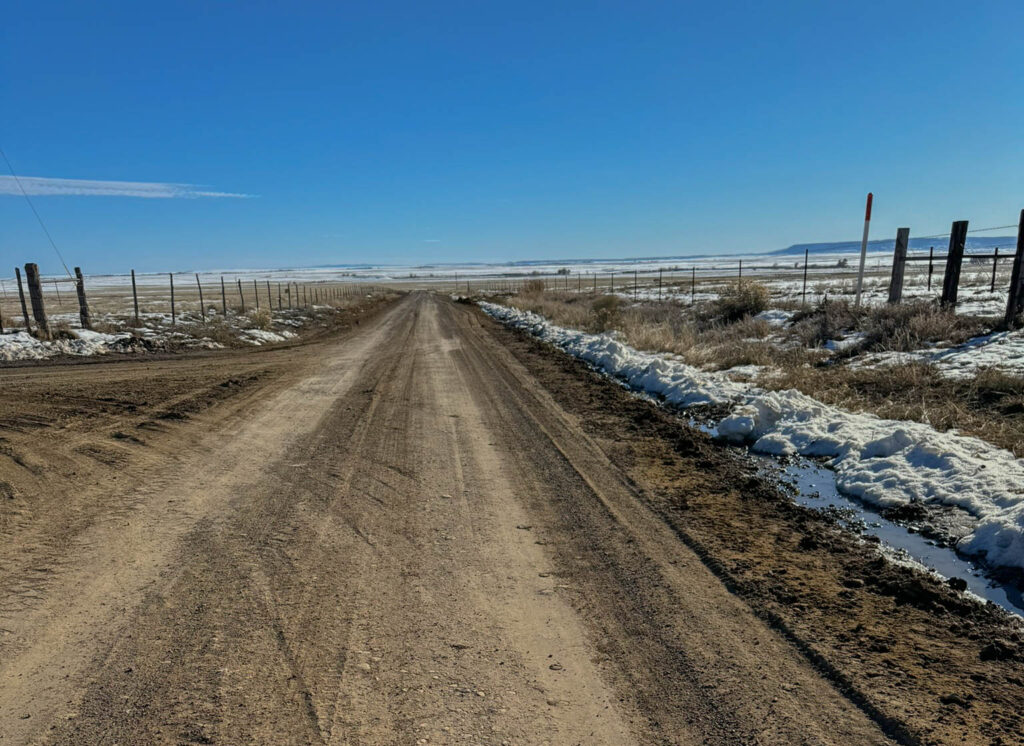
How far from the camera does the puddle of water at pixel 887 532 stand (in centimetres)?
375

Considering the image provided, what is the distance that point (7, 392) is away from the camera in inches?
406

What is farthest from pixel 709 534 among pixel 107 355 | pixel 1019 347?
pixel 107 355

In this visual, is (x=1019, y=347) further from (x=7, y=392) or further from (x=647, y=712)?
(x=7, y=392)

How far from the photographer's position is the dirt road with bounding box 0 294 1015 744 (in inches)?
103

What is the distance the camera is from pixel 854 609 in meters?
3.57

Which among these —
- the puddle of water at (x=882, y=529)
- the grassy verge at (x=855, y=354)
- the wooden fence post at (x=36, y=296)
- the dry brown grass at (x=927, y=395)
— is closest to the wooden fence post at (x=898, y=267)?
the grassy verge at (x=855, y=354)

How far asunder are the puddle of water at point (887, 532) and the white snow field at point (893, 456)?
0.13 m

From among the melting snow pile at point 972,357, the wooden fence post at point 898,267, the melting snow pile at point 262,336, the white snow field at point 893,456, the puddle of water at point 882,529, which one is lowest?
the melting snow pile at point 262,336

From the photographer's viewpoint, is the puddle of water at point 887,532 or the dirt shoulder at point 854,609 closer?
the dirt shoulder at point 854,609

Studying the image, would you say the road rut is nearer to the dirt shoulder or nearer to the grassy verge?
the dirt shoulder

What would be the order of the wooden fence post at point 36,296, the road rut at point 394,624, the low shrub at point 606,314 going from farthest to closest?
the low shrub at point 606,314, the wooden fence post at point 36,296, the road rut at point 394,624

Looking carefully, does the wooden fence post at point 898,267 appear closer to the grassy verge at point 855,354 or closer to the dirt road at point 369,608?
the grassy verge at point 855,354

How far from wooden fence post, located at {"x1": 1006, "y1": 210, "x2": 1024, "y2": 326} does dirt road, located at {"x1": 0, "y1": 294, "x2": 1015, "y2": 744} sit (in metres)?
9.39

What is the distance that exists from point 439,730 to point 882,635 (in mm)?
2429
